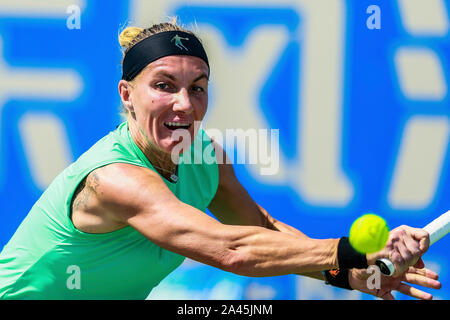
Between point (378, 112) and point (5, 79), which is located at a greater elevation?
point (5, 79)

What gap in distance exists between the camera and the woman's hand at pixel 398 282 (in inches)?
70.2

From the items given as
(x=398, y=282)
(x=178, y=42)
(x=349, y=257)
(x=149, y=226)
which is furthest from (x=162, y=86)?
(x=398, y=282)

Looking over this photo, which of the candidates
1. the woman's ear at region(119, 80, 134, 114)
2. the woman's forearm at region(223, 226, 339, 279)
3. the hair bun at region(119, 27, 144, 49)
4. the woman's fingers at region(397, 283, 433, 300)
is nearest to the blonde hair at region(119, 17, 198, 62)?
the hair bun at region(119, 27, 144, 49)

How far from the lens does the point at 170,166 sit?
1941 mm

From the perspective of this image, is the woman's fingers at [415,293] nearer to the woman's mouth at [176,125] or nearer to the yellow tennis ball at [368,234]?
the yellow tennis ball at [368,234]

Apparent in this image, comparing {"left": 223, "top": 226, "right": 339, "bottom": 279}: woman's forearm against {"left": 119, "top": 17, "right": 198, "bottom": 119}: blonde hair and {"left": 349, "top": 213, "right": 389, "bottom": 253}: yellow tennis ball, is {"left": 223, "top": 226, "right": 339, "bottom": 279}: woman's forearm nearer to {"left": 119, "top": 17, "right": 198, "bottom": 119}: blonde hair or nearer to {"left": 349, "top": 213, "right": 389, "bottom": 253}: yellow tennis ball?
{"left": 349, "top": 213, "right": 389, "bottom": 253}: yellow tennis ball

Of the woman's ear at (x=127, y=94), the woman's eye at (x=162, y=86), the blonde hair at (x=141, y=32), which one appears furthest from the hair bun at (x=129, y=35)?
the woman's eye at (x=162, y=86)

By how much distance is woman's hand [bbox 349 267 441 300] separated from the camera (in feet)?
5.85

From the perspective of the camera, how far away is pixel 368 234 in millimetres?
1401

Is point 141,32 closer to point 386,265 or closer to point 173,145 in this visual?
point 173,145

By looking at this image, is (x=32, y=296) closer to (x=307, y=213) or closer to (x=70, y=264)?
(x=70, y=264)

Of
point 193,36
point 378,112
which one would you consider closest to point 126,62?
point 193,36

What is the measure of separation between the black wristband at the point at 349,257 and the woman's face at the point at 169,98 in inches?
25.4
